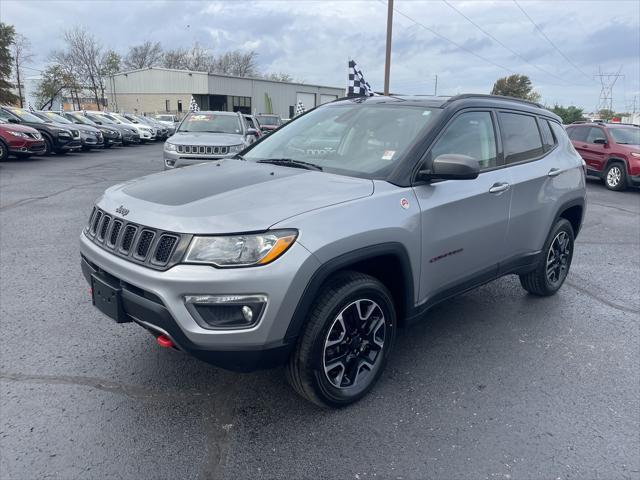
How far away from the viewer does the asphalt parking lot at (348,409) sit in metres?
2.51

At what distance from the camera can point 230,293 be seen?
2.37 metres

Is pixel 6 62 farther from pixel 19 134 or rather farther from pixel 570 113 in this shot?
pixel 570 113

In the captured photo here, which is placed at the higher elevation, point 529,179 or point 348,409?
point 529,179

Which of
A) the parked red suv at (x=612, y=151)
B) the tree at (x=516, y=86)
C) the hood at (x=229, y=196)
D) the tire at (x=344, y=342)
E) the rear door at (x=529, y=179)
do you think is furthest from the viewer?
the tree at (x=516, y=86)

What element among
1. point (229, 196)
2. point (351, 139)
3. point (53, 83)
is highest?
point (53, 83)

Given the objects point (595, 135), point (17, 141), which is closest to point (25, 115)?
point (17, 141)

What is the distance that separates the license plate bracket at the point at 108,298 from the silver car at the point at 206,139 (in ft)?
22.2

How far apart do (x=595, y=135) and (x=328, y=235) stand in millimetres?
Answer: 13712

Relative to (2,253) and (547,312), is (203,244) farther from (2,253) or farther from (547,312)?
(2,253)

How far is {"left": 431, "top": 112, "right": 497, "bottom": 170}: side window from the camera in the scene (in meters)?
3.42

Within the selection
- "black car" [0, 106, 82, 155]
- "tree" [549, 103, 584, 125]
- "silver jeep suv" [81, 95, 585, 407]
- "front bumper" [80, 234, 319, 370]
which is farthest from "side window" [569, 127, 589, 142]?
"tree" [549, 103, 584, 125]

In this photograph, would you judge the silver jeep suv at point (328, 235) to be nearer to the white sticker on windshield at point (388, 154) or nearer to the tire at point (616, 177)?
the white sticker on windshield at point (388, 154)

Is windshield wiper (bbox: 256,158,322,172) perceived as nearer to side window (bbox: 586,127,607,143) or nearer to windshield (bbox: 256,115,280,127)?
side window (bbox: 586,127,607,143)

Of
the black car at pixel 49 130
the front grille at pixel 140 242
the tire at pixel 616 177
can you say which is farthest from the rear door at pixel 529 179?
the black car at pixel 49 130
